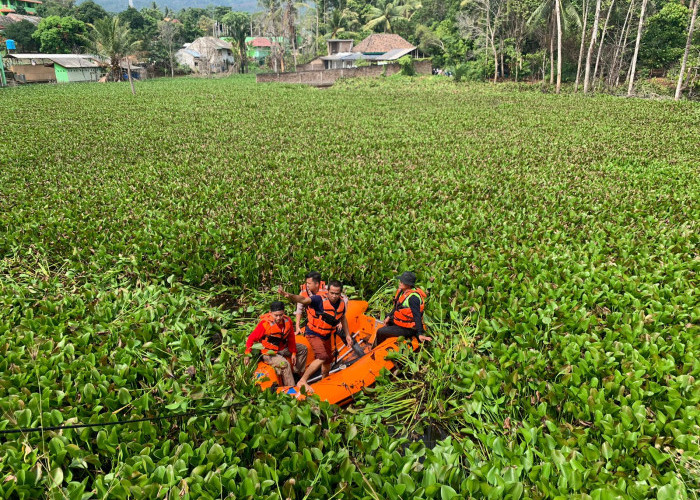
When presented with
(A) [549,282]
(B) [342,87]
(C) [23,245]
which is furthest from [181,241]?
(B) [342,87]

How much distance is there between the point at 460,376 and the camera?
4.85 meters

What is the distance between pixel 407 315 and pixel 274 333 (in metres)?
1.66

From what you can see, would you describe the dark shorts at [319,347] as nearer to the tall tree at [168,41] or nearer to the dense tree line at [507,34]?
the dense tree line at [507,34]

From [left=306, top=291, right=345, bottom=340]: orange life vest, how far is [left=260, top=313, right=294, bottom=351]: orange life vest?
0.40m

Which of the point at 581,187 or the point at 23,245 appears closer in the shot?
the point at 23,245

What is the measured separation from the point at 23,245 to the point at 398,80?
3965 centimetres

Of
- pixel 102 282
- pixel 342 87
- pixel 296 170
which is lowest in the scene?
pixel 102 282

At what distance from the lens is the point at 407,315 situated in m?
5.50

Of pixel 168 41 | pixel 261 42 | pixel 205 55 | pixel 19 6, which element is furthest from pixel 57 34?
pixel 19 6

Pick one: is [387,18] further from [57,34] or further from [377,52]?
[57,34]

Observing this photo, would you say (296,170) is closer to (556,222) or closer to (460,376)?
(556,222)

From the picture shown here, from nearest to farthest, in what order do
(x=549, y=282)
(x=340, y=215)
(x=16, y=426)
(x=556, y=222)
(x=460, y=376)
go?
(x=16, y=426)
(x=460, y=376)
(x=549, y=282)
(x=556, y=222)
(x=340, y=215)

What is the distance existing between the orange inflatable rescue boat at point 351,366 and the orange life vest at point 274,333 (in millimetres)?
229

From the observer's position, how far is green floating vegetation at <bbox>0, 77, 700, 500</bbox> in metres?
3.33
